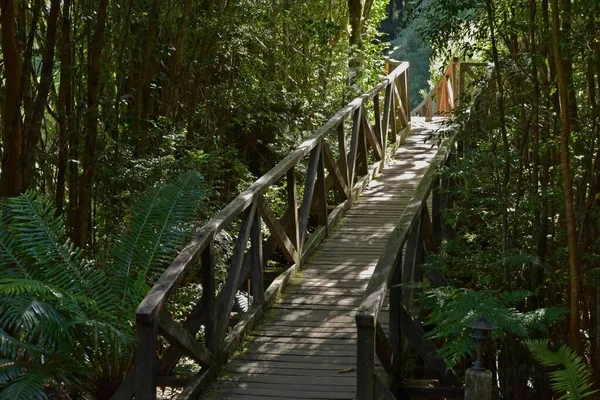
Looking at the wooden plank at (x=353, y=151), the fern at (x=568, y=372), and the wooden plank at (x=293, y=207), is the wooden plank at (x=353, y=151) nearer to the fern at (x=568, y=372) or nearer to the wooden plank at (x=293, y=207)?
the wooden plank at (x=293, y=207)

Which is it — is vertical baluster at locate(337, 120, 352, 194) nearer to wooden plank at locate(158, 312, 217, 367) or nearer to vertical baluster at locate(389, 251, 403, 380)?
vertical baluster at locate(389, 251, 403, 380)

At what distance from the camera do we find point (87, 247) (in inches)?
363

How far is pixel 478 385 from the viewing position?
13.9ft

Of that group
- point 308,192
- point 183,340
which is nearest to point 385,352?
point 183,340

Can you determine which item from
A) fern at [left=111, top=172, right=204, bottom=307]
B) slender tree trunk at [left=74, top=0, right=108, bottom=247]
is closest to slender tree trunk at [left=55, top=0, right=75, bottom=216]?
slender tree trunk at [left=74, top=0, right=108, bottom=247]

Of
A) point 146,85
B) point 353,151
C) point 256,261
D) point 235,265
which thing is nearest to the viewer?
point 235,265

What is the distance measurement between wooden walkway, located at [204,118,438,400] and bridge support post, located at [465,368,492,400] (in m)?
1.04

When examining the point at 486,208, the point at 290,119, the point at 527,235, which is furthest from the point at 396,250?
the point at 290,119

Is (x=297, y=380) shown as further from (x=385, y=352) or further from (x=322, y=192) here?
(x=322, y=192)

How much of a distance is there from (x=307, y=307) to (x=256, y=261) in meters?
0.52

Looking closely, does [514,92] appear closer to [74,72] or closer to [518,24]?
[518,24]

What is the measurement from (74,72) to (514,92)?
4.20 meters

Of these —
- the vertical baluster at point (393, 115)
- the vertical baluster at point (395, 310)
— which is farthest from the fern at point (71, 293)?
the vertical baluster at point (393, 115)

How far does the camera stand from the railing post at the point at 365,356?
15.1 feet
